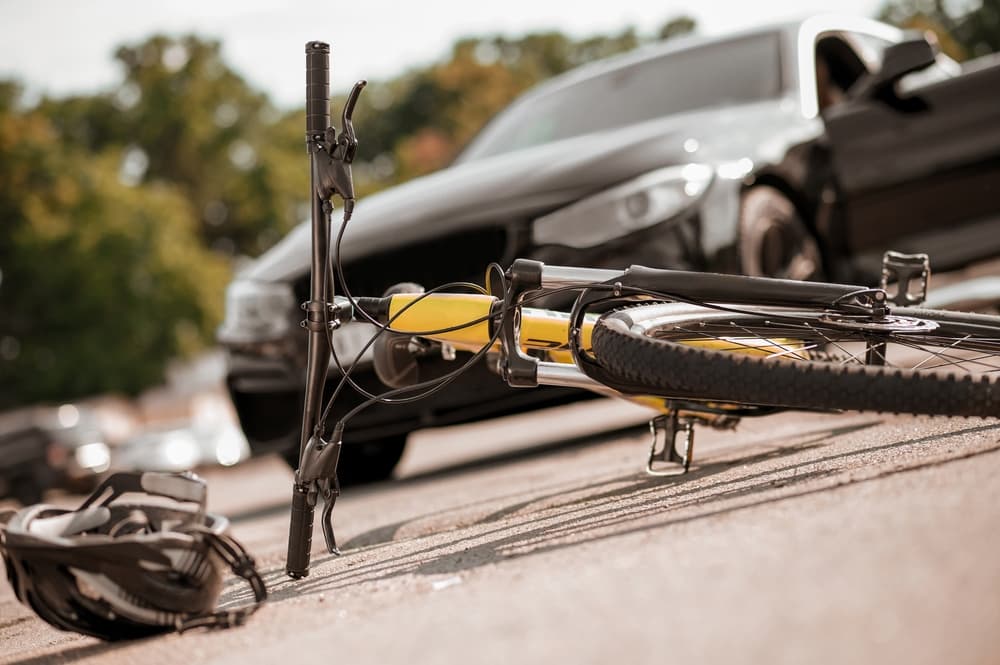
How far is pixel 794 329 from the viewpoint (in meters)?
2.72

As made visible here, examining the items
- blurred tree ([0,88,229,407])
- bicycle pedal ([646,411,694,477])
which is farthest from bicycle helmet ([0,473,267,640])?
blurred tree ([0,88,229,407])

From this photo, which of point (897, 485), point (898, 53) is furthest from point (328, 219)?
point (898, 53)

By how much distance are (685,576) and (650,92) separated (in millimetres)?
3996

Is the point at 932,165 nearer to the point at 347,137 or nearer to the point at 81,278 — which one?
the point at 347,137

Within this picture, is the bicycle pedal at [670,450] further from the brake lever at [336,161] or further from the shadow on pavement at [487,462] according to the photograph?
the shadow on pavement at [487,462]

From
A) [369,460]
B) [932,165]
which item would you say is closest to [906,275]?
[932,165]

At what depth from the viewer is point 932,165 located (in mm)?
5207

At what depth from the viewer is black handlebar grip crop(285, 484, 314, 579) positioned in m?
2.71

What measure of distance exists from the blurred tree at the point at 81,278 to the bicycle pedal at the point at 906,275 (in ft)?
136

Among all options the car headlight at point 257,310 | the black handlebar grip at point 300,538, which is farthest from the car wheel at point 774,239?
the black handlebar grip at point 300,538

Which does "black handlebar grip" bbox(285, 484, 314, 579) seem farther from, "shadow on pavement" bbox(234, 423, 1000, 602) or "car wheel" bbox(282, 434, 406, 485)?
"car wheel" bbox(282, 434, 406, 485)

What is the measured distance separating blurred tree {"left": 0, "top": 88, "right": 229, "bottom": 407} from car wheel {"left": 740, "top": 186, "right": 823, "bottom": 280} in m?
40.2

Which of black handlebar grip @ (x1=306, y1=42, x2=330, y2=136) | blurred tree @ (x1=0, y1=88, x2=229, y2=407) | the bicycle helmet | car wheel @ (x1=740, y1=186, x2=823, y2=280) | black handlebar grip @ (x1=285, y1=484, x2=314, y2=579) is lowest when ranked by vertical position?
blurred tree @ (x1=0, y1=88, x2=229, y2=407)

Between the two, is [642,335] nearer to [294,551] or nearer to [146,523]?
[294,551]
